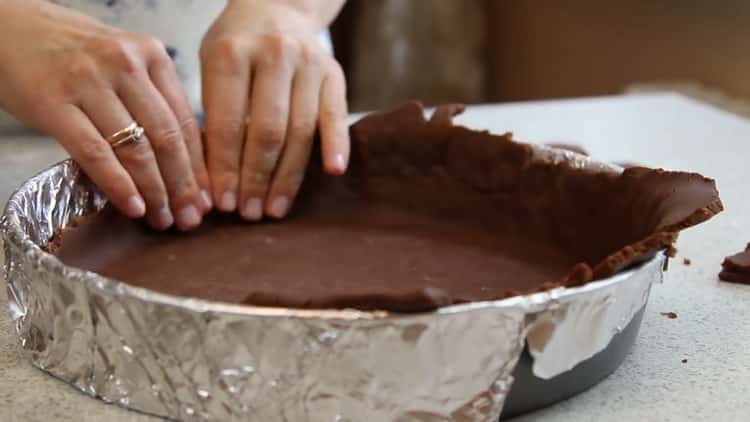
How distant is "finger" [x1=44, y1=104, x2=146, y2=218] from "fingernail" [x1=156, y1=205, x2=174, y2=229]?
5cm

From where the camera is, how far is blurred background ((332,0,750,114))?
7.60 feet

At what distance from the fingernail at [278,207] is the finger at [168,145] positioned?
0.09 metres

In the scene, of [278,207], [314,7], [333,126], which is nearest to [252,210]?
[278,207]

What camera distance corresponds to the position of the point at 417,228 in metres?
1.09

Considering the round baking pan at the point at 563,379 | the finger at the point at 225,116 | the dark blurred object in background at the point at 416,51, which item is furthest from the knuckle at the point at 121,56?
the dark blurred object in background at the point at 416,51

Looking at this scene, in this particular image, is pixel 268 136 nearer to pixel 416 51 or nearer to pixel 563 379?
pixel 563 379

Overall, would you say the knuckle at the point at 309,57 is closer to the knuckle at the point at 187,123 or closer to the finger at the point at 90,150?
the knuckle at the point at 187,123

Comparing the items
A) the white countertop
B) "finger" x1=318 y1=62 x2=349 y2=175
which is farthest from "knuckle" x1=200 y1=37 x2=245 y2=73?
the white countertop

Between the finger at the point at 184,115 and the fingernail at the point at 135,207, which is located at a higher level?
the finger at the point at 184,115

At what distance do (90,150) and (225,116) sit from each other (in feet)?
0.56

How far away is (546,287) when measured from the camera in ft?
2.22

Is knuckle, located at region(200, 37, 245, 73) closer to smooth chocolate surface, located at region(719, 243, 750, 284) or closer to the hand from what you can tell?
the hand

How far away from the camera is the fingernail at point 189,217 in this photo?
1.03 m

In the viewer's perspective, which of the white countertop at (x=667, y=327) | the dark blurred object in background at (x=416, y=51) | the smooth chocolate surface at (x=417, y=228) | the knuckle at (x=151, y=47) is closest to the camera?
the white countertop at (x=667, y=327)
